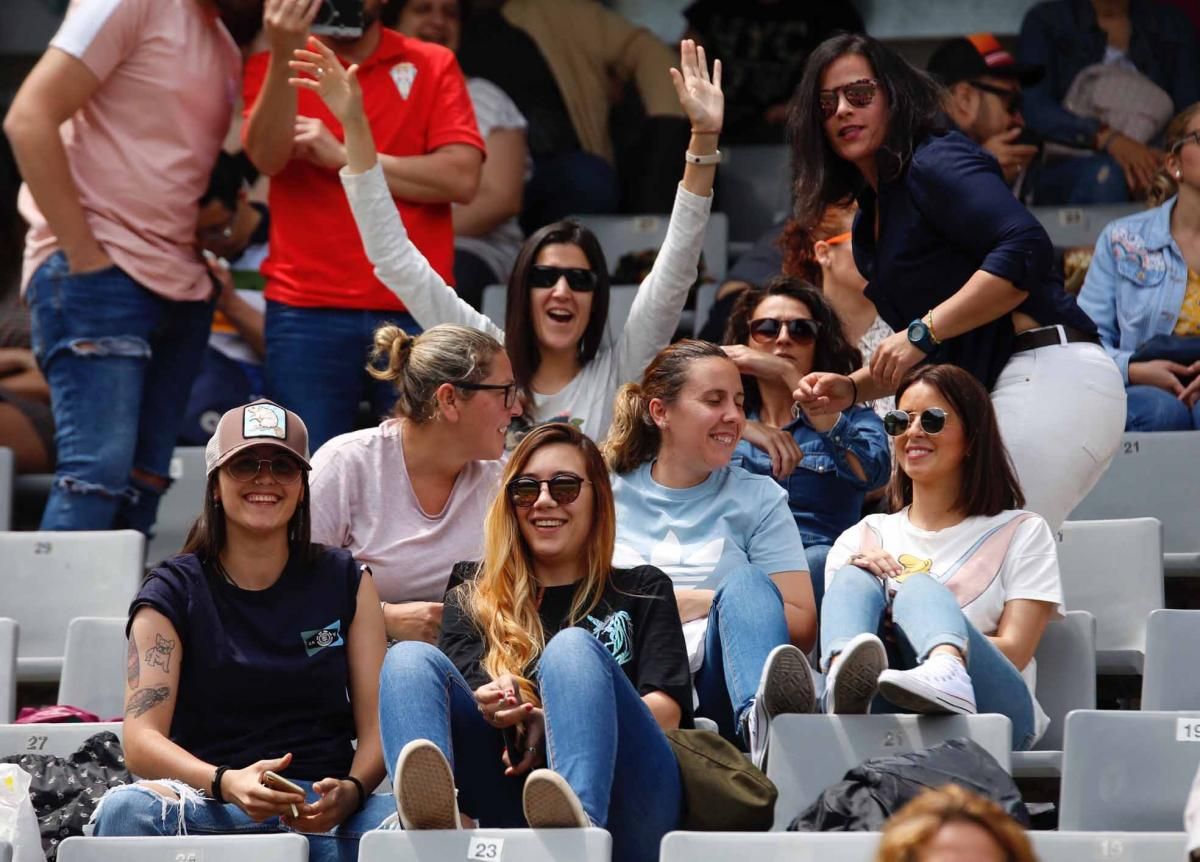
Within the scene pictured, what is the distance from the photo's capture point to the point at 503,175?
590cm

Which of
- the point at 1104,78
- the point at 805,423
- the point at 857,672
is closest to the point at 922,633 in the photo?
the point at 857,672

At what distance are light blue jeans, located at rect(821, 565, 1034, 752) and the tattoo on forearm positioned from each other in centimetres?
111

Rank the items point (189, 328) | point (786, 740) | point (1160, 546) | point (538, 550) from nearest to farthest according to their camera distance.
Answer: point (786, 740)
point (538, 550)
point (1160, 546)
point (189, 328)

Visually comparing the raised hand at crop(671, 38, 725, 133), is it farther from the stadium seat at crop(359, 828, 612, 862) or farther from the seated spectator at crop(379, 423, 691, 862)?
the stadium seat at crop(359, 828, 612, 862)

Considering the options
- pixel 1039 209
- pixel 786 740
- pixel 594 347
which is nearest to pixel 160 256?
pixel 594 347

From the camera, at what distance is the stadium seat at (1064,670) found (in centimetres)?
359

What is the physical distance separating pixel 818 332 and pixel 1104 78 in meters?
2.44

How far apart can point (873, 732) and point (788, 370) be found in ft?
3.90

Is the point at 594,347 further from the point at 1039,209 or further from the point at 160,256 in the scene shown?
the point at 1039,209

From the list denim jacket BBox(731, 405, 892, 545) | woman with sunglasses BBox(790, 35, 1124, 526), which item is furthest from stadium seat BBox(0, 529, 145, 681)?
woman with sunglasses BBox(790, 35, 1124, 526)

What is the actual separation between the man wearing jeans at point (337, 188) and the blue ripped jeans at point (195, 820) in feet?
5.06

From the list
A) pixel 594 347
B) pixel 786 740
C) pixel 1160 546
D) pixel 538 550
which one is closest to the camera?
pixel 786 740

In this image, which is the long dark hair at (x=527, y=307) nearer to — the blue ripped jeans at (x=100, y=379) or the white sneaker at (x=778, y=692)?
the blue ripped jeans at (x=100, y=379)

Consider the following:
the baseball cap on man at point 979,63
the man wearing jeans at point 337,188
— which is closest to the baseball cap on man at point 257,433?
the man wearing jeans at point 337,188
